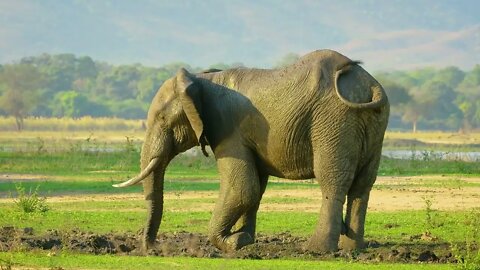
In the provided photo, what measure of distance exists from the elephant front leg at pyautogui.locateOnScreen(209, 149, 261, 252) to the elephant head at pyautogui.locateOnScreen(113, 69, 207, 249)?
1.35ft

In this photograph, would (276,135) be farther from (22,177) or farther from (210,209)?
(22,177)

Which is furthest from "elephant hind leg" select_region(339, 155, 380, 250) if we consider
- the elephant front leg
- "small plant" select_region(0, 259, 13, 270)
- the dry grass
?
the dry grass

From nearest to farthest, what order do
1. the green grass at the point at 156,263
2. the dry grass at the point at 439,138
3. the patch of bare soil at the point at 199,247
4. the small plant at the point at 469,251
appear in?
the small plant at the point at 469,251 < the green grass at the point at 156,263 < the patch of bare soil at the point at 199,247 < the dry grass at the point at 439,138

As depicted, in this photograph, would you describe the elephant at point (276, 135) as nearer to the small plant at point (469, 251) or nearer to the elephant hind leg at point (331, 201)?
the elephant hind leg at point (331, 201)

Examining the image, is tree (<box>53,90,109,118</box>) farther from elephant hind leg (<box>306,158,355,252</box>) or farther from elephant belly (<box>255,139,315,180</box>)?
elephant hind leg (<box>306,158,355,252</box>)

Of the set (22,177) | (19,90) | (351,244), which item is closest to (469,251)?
(351,244)

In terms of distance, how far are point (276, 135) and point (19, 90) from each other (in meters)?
110

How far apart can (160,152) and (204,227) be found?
320 centimetres

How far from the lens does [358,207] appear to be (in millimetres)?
15766

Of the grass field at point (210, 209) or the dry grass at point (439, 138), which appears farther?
the dry grass at point (439, 138)

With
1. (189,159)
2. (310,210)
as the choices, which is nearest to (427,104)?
(189,159)

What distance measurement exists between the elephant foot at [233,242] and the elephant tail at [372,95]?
2.00 m

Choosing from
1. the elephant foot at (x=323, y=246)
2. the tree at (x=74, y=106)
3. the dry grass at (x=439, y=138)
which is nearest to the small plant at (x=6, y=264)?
the elephant foot at (x=323, y=246)

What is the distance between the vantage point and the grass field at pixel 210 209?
14102mm
